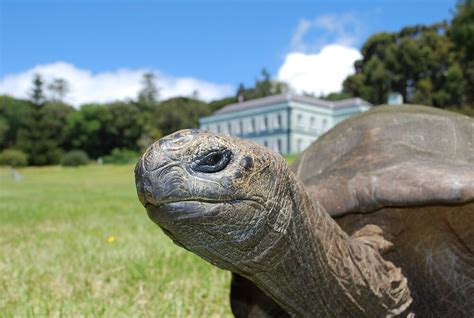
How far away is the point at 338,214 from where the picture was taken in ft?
4.83

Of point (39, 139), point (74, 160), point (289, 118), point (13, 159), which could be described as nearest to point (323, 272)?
point (289, 118)

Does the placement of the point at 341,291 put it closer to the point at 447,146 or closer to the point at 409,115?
the point at 447,146

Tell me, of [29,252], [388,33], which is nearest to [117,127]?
[388,33]

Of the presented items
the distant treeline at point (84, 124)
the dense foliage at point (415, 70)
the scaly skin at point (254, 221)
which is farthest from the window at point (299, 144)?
the scaly skin at point (254, 221)

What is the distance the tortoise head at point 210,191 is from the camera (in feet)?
3.09

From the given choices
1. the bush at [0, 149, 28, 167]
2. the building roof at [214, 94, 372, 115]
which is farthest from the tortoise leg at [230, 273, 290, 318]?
the bush at [0, 149, 28, 167]

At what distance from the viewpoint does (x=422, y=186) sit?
1.37 meters

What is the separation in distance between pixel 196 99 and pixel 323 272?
66437mm

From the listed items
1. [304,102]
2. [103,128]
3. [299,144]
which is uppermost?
[304,102]

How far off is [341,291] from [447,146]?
0.61m

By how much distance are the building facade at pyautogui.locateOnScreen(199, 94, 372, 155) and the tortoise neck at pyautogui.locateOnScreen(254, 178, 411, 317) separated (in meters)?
42.9

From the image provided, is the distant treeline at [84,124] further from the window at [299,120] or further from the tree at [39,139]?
the window at [299,120]

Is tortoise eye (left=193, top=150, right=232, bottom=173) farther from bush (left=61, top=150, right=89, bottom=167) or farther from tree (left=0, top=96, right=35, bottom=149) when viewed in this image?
tree (left=0, top=96, right=35, bottom=149)

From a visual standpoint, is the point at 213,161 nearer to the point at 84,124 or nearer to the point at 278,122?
the point at 278,122
